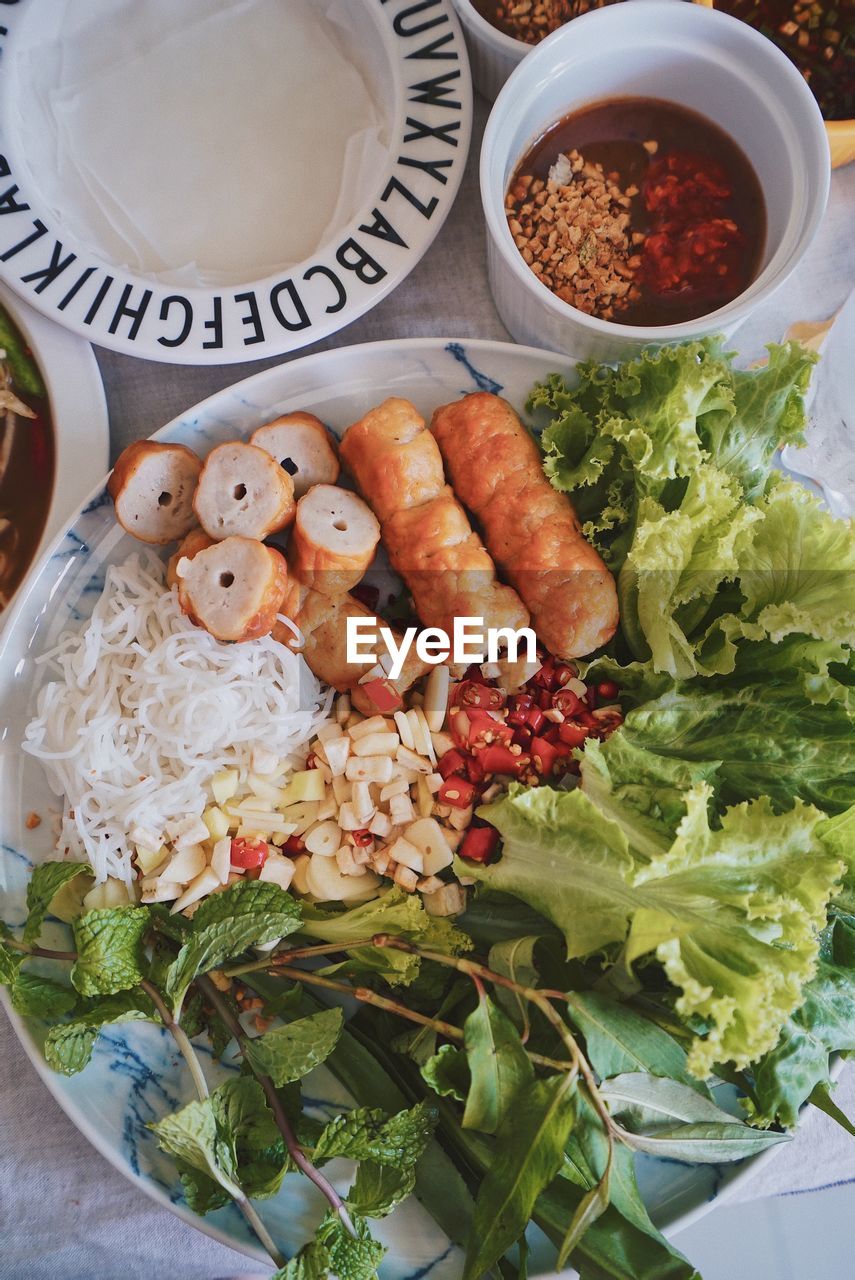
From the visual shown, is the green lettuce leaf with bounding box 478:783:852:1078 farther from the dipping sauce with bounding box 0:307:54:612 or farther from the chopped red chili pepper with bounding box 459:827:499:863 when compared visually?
the dipping sauce with bounding box 0:307:54:612

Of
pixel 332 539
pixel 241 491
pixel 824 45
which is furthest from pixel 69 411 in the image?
pixel 824 45

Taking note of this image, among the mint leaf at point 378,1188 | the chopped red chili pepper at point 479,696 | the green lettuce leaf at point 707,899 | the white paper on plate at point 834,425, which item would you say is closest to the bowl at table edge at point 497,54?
the white paper on plate at point 834,425

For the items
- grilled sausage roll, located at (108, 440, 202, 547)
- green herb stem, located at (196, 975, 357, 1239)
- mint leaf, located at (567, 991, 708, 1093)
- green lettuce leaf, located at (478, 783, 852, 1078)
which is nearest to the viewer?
green lettuce leaf, located at (478, 783, 852, 1078)

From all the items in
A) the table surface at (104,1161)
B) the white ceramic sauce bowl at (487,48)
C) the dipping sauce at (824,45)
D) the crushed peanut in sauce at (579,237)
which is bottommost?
the table surface at (104,1161)

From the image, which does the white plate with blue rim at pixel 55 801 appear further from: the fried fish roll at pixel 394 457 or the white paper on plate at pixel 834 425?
the white paper on plate at pixel 834 425

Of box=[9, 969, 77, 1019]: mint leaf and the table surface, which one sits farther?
the table surface

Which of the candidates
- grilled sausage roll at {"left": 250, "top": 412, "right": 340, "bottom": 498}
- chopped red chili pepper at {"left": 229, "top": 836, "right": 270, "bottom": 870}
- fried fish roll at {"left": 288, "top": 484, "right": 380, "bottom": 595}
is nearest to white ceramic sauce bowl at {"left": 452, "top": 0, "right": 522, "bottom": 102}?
grilled sausage roll at {"left": 250, "top": 412, "right": 340, "bottom": 498}

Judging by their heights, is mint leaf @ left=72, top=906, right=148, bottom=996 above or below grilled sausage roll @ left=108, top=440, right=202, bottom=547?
below

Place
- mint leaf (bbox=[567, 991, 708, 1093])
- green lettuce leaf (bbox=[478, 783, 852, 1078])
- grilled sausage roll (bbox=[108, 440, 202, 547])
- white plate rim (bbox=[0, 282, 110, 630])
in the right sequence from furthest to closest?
white plate rim (bbox=[0, 282, 110, 630]), grilled sausage roll (bbox=[108, 440, 202, 547]), mint leaf (bbox=[567, 991, 708, 1093]), green lettuce leaf (bbox=[478, 783, 852, 1078])
